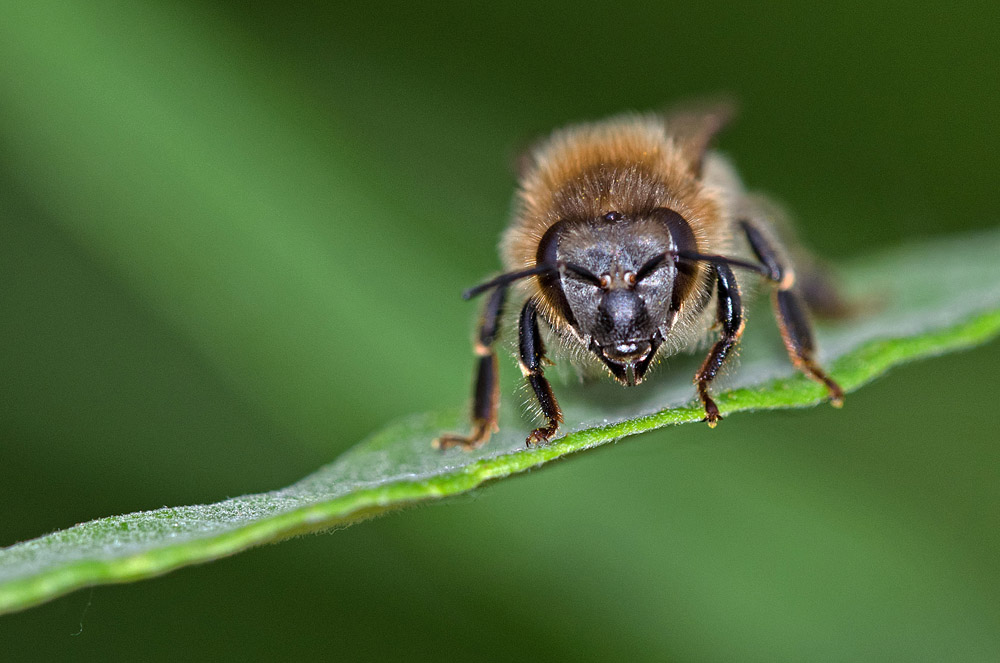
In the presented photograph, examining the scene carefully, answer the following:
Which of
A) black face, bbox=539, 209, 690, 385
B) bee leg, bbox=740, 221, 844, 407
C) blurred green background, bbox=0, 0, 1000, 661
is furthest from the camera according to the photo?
blurred green background, bbox=0, 0, 1000, 661

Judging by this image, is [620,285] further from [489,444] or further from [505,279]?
[489,444]

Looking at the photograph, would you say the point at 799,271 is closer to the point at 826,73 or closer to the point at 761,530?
the point at 826,73

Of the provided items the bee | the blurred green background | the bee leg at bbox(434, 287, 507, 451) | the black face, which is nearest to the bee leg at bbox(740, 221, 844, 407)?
the bee

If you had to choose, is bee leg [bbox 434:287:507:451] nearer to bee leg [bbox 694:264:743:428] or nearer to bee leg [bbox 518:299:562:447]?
bee leg [bbox 518:299:562:447]

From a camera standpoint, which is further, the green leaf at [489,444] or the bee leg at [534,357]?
the bee leg at [534,357]

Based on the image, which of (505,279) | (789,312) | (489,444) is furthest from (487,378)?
(789,312)

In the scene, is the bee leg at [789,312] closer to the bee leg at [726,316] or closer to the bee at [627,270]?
the bee at [627,270]

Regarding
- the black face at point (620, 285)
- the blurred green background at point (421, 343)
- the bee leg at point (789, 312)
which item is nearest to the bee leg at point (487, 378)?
the black face at point (620, 285)

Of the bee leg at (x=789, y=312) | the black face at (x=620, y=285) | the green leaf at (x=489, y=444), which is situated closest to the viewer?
the green leaf at (x=489, y=444)
